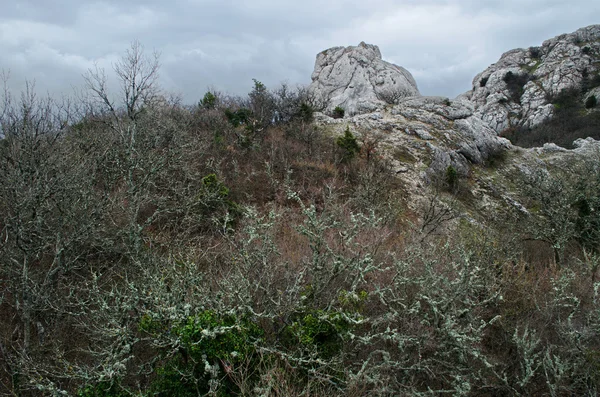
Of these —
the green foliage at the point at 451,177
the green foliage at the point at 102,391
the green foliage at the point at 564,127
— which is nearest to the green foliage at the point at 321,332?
the green foliage at the point at 102,391

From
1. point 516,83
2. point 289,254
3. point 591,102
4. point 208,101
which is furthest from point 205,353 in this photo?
point 516,83

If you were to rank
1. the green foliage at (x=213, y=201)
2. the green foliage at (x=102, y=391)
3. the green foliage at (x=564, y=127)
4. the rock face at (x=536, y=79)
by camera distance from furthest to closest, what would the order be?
the rock face at (x=536, y=79)
the green foliage at (x=564, y=127)
the green foliage at (x=213, y=201)
the green foliage at (x=102, y=391)

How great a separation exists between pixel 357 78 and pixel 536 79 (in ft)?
96.5

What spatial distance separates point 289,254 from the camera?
7.20 metres

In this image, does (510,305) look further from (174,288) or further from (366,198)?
(174,288)

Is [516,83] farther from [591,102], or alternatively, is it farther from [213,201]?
[213,201]

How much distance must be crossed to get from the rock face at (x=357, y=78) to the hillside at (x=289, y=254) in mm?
12187

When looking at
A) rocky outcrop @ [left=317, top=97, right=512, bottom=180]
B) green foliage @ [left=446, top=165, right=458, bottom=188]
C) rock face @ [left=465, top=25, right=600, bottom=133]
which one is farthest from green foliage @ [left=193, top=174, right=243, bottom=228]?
rock face @ [left=465, top=25, right=600, bottom=133]

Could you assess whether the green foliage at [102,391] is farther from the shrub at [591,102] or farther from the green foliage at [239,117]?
the shrub at [591,102]

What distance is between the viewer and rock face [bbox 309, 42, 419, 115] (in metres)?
33.3

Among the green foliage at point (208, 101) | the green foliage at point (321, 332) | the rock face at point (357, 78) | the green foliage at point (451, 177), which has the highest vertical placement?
the rock face at point (357, 78)

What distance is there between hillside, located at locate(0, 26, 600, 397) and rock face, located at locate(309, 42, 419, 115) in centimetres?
1219

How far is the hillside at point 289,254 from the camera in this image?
431cm

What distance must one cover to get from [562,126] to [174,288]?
44604 millimetres
